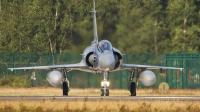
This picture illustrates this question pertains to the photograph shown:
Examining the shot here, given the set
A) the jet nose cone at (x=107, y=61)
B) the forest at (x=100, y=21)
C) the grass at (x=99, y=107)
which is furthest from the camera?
the forest at (x=100, y=21)

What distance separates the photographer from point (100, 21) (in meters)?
40.9

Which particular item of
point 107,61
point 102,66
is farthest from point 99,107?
point 102,66

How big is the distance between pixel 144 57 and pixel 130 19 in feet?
8.43

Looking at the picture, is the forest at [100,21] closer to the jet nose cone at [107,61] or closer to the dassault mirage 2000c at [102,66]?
the dassault mirage 2000c at [102,66]

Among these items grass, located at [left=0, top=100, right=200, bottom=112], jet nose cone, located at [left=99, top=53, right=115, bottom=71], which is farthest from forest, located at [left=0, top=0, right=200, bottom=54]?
grass, located at [left=0, top=100, right=200, bottom=112]

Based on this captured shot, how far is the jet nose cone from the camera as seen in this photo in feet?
89.4

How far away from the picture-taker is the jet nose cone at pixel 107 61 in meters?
27.2

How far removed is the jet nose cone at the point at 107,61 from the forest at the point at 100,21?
43.4ft

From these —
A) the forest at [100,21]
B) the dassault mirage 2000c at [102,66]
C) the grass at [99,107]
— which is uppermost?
the forest at [100,21]

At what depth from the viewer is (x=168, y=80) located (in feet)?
141

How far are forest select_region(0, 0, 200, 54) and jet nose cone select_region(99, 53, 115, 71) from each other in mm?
13214

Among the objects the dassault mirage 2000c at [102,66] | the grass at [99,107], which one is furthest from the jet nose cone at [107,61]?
the grass at [99,107]

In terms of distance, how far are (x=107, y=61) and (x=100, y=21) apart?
545 inches

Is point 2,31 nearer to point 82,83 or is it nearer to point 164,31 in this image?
point 82,83
